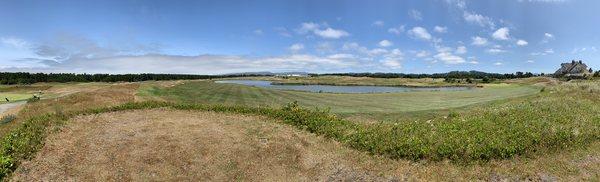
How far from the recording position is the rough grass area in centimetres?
2031

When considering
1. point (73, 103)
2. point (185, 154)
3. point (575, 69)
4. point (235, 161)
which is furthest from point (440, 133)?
point (575, 69)

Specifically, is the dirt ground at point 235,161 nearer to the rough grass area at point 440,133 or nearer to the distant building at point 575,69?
the rough grass area at point 440,133

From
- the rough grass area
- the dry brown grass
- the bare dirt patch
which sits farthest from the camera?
the dry brown grass

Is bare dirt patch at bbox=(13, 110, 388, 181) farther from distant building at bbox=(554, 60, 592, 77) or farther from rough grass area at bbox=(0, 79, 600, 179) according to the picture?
distant building at bbox=(554, 60, 592, 77)

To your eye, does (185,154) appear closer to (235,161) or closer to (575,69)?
(235,161)

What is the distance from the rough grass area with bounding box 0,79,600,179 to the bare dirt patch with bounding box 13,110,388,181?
3.70ft

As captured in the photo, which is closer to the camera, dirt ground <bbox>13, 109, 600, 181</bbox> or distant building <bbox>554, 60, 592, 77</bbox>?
dirt ground <bbox>13, 109, 600, 181</bbox>

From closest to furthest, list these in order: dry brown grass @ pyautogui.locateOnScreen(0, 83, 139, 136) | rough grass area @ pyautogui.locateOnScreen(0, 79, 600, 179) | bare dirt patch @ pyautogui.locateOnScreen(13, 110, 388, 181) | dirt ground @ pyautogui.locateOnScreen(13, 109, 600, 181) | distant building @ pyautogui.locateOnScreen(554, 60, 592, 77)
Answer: dirt ground @ pyautogui.locateOnScreen(13, 109, 600, 181)
bare dirt patch @ pyautogui.locateOnScreen(13, 110, 388, 181)
rough grass area @ pyautogui.locateOnScreen(0, 79, 600, 179)
dry brown grass @ pyautogui.locateOnScreen(0, 83, 139, 136)
distant building @ pyautogui.locateOnScreen(554, 60, 592, 77)

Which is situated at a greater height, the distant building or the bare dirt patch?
the distant building

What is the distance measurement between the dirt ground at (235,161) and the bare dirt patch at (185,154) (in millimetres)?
46

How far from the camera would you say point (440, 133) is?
2305 centimetres

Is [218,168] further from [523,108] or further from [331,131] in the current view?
[523,108]

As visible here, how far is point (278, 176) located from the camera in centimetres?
1950

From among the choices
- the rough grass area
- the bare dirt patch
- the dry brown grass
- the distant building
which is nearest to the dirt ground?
the bare dirt patch
